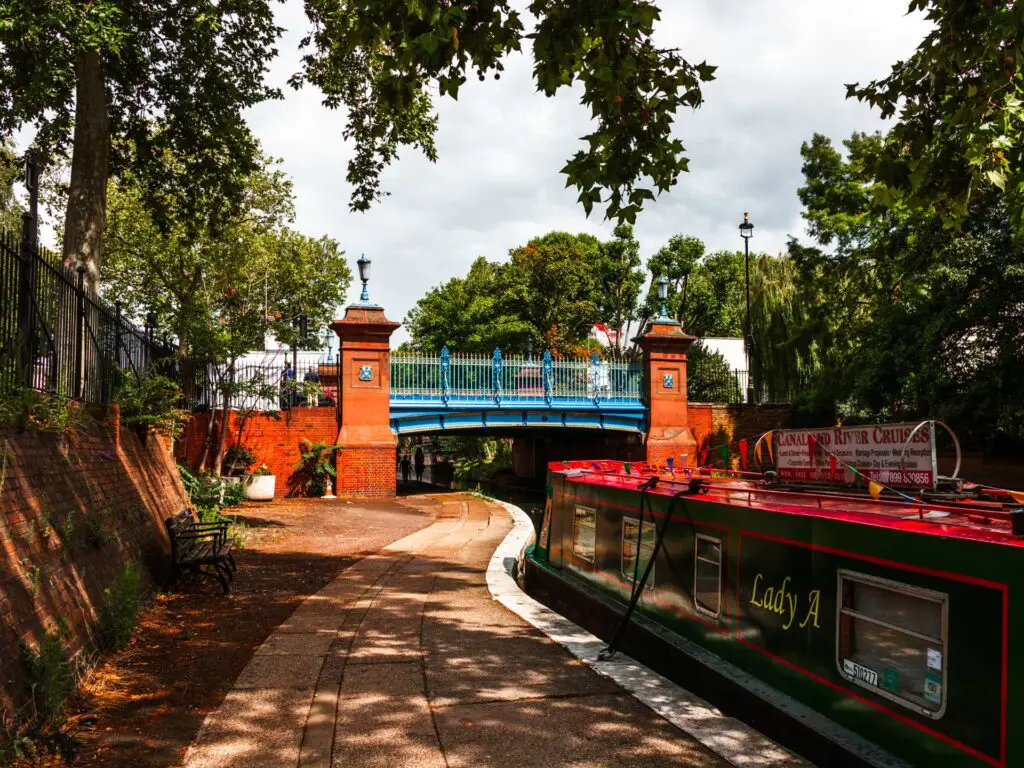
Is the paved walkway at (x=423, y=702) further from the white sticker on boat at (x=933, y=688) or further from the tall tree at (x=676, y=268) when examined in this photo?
the tall tree at (x=676, y=268)

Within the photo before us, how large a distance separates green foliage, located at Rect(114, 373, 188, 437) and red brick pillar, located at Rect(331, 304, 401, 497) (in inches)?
417

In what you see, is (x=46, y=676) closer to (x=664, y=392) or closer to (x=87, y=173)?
(x=87, y=173)

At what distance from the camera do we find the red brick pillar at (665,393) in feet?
92.6

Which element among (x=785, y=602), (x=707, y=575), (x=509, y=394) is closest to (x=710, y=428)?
(x=509, y=394)

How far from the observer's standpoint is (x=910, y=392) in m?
21.8

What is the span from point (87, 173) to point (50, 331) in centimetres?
574

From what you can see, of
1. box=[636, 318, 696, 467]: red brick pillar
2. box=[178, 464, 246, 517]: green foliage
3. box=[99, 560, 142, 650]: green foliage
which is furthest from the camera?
box=[636, 318, 696, 467]: red brick pillar

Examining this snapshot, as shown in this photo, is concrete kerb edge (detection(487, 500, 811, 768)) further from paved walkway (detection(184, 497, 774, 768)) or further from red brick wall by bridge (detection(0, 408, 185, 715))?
red brick wall by bridge (detection(0, 408, 185, 715))

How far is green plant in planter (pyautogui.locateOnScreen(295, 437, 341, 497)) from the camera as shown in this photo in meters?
22.6

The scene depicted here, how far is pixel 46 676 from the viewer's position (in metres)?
4.95

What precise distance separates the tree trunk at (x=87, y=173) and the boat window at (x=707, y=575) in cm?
1055

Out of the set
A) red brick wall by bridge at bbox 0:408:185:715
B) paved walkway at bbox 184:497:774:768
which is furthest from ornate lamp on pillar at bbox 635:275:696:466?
red brick wall by bridge at bbox 0:408:185:715

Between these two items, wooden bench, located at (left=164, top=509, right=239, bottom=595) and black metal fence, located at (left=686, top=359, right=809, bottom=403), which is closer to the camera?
wooden bench, located at (left=164, top=509, right=239, bottom=595)

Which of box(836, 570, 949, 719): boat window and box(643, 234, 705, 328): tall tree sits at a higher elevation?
box(643, 234, 705, 328): tall tree
